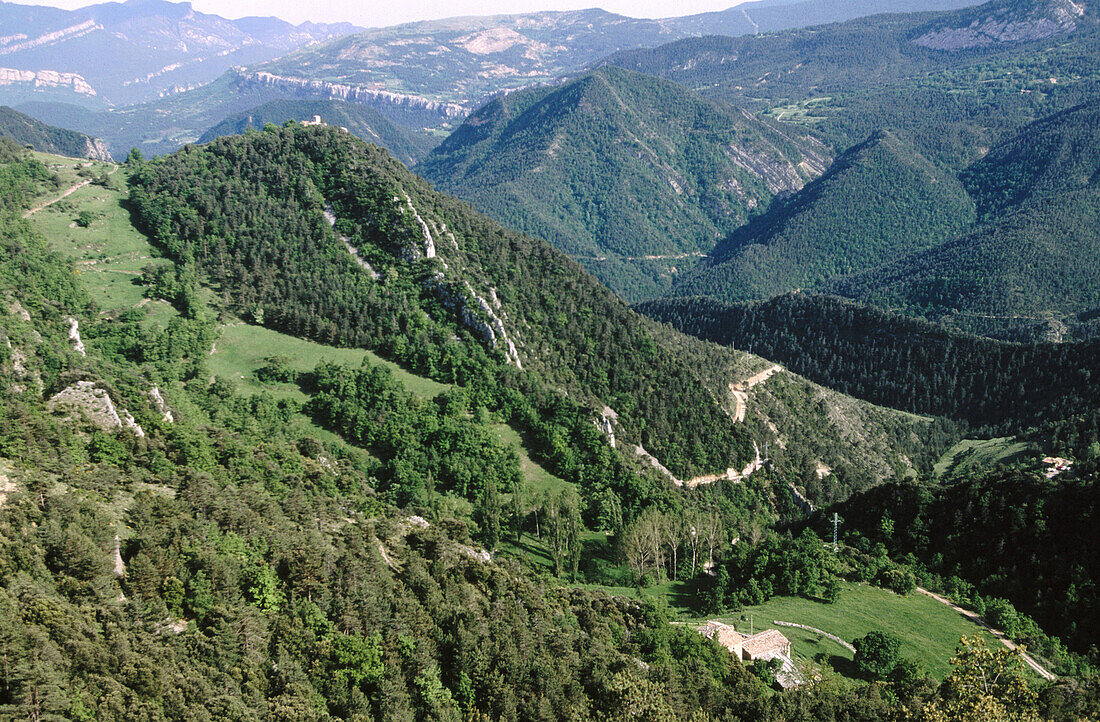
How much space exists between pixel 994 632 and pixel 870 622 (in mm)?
14997

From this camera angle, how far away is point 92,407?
6962cm

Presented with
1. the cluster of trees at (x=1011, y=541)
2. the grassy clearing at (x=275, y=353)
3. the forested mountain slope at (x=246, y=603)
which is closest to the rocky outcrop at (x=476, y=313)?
the grassy clearing at (x=275, y=353)

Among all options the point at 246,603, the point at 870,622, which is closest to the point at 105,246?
the point at 246,603

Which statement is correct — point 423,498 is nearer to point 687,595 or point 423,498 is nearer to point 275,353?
point 687,595

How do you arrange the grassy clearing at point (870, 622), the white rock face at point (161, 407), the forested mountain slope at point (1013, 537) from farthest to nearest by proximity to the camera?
the forested mountain slope at point (1013, 537) < the white rock face at point (161, 407) < the grassy clearing at point (870, 622)

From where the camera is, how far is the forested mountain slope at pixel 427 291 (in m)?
133

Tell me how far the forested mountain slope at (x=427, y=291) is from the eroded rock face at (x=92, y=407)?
5858 centimetres

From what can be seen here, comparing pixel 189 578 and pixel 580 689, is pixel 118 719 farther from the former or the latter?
pixel 580 689

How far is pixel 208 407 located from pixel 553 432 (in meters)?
54.9

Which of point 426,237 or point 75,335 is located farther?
point 426,237

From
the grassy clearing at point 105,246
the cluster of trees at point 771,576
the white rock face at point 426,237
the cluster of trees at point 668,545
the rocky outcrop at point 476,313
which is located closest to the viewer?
the cluster of trees at point 771,576

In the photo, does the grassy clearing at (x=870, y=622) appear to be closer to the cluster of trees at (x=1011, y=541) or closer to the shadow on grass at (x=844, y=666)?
the shadow on grass at (x=844, y=666)

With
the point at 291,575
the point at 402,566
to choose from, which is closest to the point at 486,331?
the point at 402,566

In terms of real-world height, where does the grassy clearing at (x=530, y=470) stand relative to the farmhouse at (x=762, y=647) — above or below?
below
